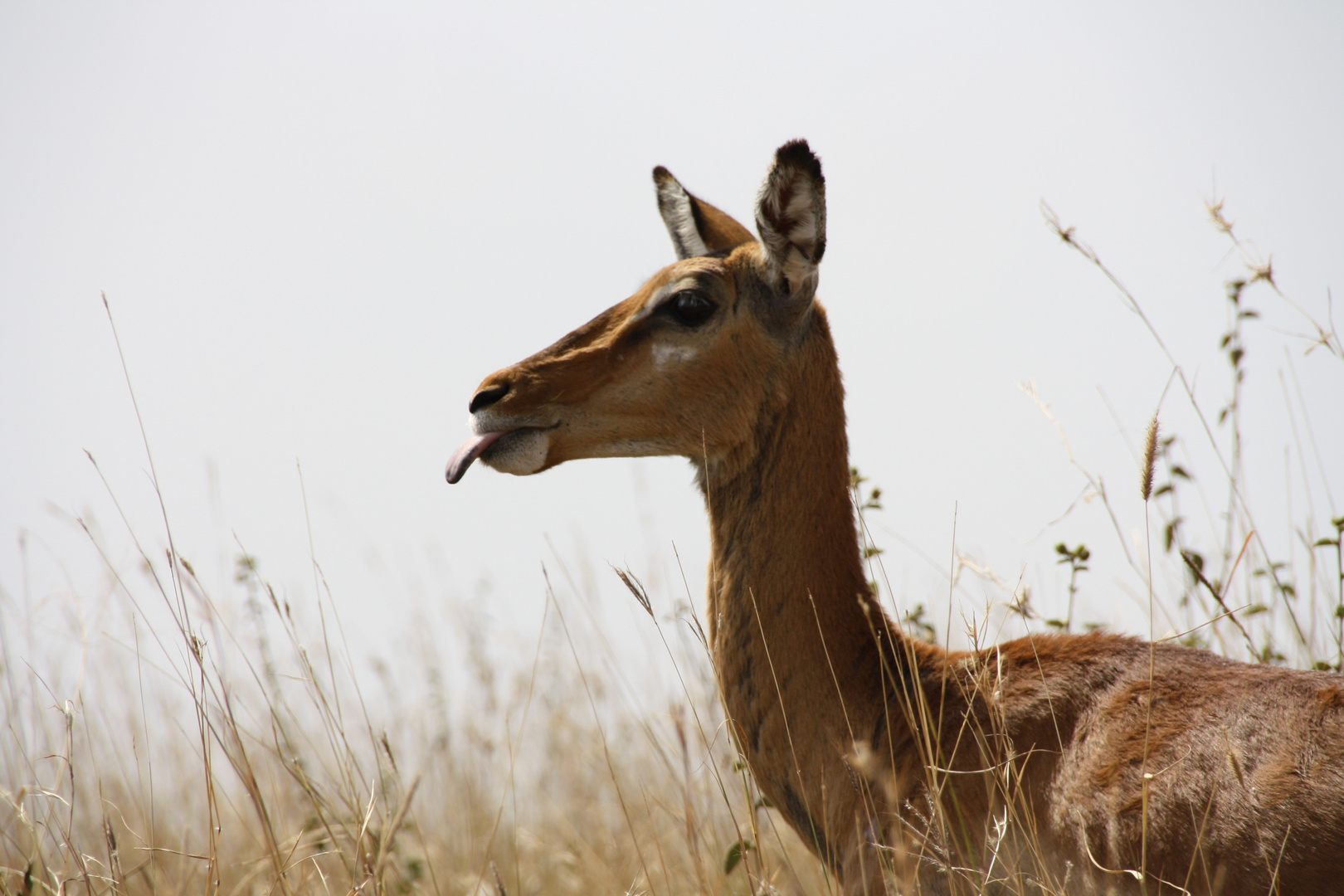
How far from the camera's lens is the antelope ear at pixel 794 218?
3.52 meters

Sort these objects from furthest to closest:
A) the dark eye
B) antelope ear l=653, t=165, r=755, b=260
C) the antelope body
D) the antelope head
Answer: antelope ear l=653, t=165, r=755, b=260 → the dark eye → the antelope head → the antelope body

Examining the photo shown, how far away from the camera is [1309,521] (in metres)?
5.14

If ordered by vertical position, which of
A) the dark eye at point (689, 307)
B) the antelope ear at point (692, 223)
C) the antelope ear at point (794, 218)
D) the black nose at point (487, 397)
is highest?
the antelope ear at point (692, 223)

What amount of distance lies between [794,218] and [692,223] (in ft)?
2.90

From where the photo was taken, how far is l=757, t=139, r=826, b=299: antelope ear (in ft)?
11.6

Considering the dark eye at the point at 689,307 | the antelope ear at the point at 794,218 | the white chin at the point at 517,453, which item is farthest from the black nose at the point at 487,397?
the antelope ear at the point at 794,218

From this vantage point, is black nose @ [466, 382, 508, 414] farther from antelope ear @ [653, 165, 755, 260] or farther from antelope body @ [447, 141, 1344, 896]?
antelope ear @ [653, 165, 755, 260]

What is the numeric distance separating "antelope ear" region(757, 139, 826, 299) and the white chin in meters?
1.04

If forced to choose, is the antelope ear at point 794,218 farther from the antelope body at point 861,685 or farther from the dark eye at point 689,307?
the dark eye at point 689,307

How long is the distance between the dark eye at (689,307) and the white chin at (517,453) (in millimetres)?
651

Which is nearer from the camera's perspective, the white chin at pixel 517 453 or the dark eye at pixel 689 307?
the white chin at pixel 517 453

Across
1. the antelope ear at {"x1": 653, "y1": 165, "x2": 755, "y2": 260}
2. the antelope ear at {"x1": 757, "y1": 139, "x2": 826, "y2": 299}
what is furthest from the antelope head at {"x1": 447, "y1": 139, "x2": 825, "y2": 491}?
the antelope ear at {"x1": 653, "y1": 165, "x2": 755, "y2": 260}

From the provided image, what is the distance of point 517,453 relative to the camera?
3.50m

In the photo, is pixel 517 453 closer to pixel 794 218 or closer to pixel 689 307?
pixel 689 307
